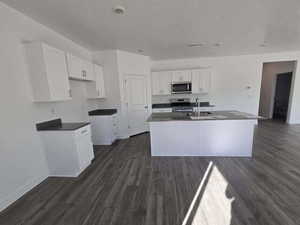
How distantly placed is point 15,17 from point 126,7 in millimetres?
1629

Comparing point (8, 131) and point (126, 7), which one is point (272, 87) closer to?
point (126, 7)

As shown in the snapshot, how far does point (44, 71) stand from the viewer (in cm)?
216

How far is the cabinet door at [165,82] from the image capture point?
5020 millimetres

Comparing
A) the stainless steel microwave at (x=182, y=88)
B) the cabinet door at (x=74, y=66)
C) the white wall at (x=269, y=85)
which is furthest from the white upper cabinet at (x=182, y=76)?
the white wall at (x=269, y=85)

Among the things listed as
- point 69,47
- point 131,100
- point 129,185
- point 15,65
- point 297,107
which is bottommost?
point 129,185

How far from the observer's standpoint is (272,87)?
617cm

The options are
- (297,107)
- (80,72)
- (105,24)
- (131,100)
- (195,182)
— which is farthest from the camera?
(297,107)

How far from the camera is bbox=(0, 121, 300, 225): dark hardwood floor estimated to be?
1577 mm

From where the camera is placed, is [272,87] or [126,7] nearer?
[126,7]

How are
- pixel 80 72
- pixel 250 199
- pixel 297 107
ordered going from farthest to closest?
pixel 297 107
pixel 80 72
pixel 250 199

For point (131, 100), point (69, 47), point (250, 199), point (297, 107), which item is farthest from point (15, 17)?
point (297, 107)

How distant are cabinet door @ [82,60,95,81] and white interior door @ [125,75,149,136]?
109 centimetres

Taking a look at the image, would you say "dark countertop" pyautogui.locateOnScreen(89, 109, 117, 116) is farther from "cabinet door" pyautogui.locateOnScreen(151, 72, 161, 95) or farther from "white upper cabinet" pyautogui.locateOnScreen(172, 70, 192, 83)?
"white upper cabinet" pyautogui.locateOnScreen(172, 70, 192, 83)

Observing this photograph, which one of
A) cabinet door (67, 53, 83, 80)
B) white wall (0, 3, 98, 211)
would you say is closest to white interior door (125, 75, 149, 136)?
cabinet door (67, 53, 83, 80)
